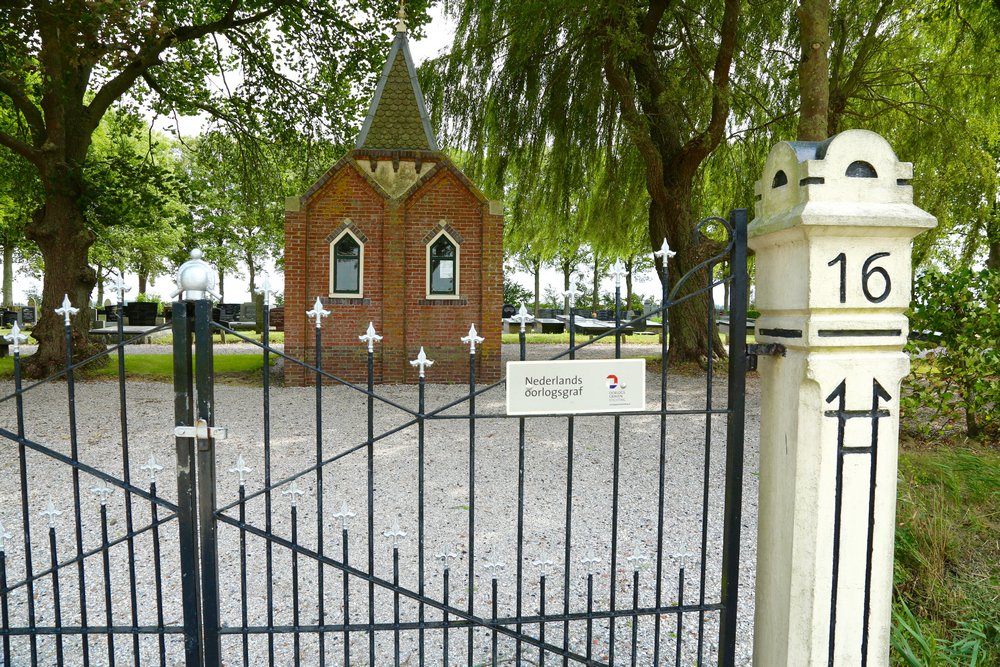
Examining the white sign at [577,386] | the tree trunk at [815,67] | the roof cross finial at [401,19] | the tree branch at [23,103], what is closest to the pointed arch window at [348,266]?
the roof cross finial at [401,19]

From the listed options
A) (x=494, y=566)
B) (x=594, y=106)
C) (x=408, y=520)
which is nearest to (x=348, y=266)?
(x=594, y=106)

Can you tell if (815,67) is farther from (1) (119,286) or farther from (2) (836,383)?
(1) (119,286)

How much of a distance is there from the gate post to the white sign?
23.9 inches

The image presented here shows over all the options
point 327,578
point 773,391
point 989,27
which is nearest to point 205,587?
point 327,578

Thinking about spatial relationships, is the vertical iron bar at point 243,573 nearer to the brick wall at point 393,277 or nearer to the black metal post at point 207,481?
the black metal post at point 207,481

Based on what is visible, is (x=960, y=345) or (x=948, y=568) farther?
(x=960, y=345)

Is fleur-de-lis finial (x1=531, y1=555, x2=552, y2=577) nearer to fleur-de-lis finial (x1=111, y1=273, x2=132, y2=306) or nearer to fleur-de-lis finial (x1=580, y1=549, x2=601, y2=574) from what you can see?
fleur-de-lis finial (x1=580, y1=549, x2=601, y2=574)

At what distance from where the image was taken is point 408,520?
18.1ft

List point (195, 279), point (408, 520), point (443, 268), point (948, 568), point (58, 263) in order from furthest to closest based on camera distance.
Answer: point (443, 268), point (58, 263), point (408, 520), point (948, 568), point (195, 279)

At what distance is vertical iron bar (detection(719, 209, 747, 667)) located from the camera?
2.73 metres

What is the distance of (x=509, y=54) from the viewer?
523 inches

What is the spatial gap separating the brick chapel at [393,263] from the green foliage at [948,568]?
9032mm

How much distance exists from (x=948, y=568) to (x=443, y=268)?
410 inches

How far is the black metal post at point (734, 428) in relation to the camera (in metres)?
2.73
